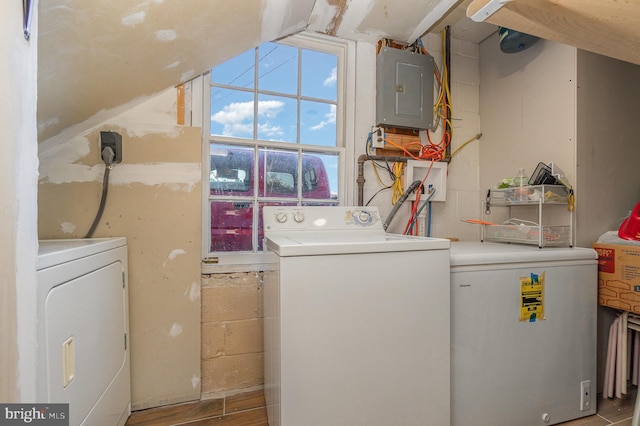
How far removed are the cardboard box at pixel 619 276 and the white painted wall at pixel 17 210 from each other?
7.69 ft

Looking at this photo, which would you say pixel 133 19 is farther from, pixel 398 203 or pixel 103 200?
pixel 398 203

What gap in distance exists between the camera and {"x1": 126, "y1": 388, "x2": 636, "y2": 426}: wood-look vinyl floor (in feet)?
4.48

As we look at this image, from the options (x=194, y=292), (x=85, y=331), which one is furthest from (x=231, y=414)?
(x=85, y=331)

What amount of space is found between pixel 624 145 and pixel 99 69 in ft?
9.31

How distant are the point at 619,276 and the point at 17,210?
238 centimetres

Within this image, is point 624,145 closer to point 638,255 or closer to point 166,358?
point 638,255

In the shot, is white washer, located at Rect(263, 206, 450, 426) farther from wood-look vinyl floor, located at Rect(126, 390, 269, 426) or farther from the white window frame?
the white window frame

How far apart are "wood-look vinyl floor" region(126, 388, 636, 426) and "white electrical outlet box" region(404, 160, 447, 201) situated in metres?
1.40

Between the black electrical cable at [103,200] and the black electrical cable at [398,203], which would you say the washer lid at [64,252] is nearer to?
the black electrical cable at [103,200]

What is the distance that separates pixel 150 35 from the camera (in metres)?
1.11

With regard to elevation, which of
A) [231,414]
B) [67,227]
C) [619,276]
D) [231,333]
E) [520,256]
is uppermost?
[67,227]

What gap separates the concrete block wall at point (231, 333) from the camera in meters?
1.57

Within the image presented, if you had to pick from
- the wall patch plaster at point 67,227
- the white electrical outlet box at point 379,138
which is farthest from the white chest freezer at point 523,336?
the wall patch plaster at point 67,227

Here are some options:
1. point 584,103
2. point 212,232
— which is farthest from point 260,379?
point 584,103
